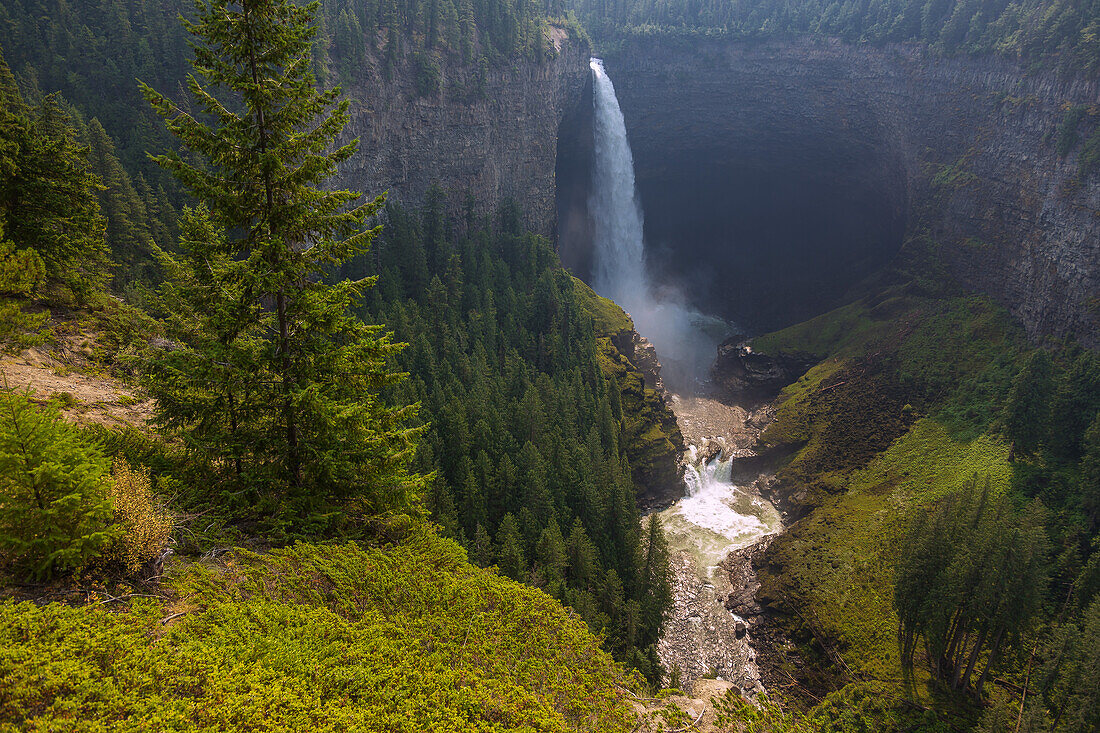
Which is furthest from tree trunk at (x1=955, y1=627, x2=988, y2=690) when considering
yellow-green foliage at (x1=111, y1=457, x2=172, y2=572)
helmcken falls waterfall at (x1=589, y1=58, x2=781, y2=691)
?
yellow-green foliage at (x1=111, y1=457, x2=172, y2=572)

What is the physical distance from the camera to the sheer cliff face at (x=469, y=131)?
7000 cm

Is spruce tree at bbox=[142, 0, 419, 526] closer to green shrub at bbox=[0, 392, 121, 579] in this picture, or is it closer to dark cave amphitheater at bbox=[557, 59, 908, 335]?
green shrub at bbox=[0, 392, 121, 579]

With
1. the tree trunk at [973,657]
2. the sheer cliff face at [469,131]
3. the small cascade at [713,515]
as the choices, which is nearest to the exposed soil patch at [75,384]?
the tree trunk at [973,657]

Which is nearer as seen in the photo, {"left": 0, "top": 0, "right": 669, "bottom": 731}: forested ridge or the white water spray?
{"left": 0, "top": 0, "right": 669, "bottom": 731}: forested ridge

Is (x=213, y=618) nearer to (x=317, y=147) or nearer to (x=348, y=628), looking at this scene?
(x=348, y=628)

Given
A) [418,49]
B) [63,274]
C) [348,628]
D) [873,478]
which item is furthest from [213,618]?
[418,49]

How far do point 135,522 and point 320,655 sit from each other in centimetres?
432

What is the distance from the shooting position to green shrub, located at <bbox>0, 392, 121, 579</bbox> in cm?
895

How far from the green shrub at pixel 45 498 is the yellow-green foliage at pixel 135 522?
452 millimetres

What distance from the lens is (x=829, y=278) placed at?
96.5 meters

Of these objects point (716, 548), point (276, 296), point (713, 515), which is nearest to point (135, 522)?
point (276, 296)

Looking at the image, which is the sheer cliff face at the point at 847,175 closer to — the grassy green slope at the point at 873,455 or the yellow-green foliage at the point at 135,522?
the grassy green slope at the point at 873,455

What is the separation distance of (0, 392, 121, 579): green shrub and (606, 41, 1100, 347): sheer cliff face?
7524 centimetres

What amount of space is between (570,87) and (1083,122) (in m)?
69.8
